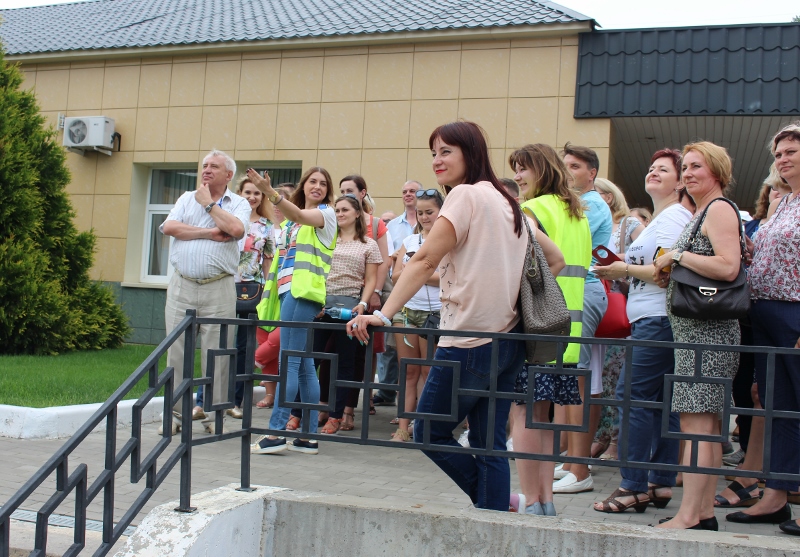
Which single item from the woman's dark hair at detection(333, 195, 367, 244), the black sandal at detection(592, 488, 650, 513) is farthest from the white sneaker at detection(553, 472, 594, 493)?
the woman's dark hair at detection(333, 195, 367, 244)

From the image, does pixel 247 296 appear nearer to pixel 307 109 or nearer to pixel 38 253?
pixel 38 253

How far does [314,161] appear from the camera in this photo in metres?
12.0

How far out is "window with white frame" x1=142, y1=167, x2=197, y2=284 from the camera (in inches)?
520

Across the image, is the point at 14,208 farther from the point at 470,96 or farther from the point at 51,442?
the point at 470,96

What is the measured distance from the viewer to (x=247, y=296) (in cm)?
709

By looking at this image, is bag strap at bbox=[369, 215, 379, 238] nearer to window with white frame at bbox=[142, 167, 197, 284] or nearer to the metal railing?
the metal railing

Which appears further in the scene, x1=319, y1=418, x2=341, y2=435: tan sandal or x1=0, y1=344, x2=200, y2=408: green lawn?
x1=0, y1=344, x2=200, y2=408: green lawn

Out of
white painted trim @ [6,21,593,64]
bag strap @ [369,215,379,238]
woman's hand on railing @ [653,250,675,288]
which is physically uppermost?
white painted trim @ [6,21,593,64]

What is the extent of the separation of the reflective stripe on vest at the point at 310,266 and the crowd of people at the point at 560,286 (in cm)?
1

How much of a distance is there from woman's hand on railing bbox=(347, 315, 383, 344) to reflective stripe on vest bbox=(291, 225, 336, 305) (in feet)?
6.99

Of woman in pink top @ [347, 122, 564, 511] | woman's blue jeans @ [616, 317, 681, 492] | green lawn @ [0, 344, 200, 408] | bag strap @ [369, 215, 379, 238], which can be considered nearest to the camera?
woman in pink top @ [347, 122, 564, 511]

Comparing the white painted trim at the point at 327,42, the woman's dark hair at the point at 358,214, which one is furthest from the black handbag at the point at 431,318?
the white painted trim at the point at 327,42

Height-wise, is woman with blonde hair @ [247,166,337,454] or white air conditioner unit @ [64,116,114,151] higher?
white air conditioner unit @ [64,116,114,151]

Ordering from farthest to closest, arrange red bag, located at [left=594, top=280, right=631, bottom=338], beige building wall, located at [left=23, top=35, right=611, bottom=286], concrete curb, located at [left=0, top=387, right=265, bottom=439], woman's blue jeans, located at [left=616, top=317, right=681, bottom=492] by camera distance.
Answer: beige building wall, located at [left=23, top=35, right=611, bottom=286] → concrete curb, located at [left=0, top=387, right=265, bottom=439] → red bag, located at [left=594, top=280, right=631, bottom=338] → woman's blue jeans, located at [left=616, top=317, right=681, bottom=492]
